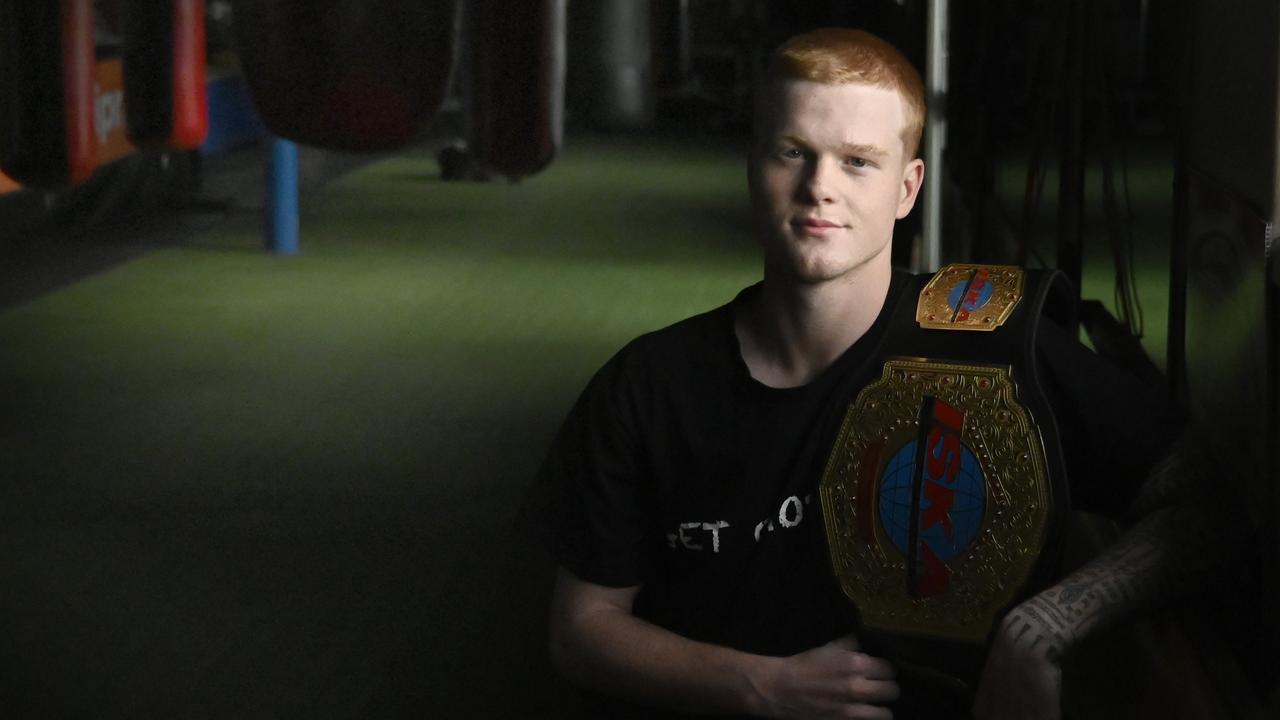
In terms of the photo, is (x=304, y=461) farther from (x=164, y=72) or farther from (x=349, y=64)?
(x=349, y=64)

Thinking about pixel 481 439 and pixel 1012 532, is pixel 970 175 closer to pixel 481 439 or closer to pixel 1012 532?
pixel 481 439

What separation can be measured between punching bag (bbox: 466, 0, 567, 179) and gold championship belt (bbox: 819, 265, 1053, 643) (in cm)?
28

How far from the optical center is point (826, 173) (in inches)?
42.4

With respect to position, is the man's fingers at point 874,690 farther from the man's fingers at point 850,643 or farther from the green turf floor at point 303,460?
the green turf floor at point 303,460

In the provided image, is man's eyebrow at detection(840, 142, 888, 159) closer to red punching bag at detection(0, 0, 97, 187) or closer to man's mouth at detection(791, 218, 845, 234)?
man's mouth at detection(791, 218, 845, 234)

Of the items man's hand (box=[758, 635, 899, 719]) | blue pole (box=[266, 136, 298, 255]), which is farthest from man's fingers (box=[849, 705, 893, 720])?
blue pole (box=[266, 136, 298, 255])

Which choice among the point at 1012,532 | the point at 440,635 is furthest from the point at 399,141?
the point at 440,635

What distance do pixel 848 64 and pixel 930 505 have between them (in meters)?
0.28

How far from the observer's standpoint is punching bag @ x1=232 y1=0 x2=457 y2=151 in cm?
92

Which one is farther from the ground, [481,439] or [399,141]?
[399,141]

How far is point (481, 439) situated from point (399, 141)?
2478mm

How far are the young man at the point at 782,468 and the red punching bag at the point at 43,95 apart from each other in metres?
0.39

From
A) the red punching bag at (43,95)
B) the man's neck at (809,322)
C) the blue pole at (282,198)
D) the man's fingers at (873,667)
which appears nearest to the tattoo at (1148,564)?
the man's fingers at (873,667)

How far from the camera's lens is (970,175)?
5.15m
